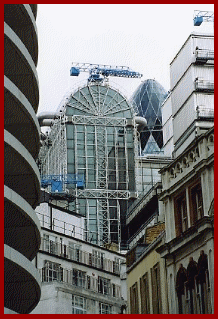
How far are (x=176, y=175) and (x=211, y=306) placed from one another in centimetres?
963

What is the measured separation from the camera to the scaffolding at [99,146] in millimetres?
128625

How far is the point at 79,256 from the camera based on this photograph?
82.9 m

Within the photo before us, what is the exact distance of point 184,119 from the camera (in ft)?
320

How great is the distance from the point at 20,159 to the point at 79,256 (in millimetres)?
34953

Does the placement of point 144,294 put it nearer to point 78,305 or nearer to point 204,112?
point 78,305

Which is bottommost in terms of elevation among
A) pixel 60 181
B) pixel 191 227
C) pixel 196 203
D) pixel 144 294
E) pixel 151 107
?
pixel 144 294

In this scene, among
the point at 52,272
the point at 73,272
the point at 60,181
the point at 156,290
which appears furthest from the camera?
the point at 60,181

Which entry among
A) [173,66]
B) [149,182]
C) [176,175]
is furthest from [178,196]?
[149,182]

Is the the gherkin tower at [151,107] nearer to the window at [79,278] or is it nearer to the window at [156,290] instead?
the window at [79,278]

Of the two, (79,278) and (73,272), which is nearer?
(73,272)

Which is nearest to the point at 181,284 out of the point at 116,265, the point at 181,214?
the point at 181,214

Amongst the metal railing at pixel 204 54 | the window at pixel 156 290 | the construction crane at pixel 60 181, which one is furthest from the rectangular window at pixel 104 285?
the construction crane at pixel 60 181

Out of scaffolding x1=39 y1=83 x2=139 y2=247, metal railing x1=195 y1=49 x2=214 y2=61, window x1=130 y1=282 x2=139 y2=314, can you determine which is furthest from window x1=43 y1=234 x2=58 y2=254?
scaffolding x1=39 y1=83 x2=139 y2=247

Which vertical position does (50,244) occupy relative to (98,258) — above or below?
above
